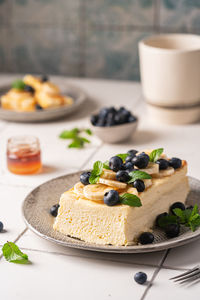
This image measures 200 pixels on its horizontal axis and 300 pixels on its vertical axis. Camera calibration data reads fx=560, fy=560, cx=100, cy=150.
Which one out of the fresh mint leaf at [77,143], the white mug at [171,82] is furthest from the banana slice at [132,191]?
the white mug at [171,82]

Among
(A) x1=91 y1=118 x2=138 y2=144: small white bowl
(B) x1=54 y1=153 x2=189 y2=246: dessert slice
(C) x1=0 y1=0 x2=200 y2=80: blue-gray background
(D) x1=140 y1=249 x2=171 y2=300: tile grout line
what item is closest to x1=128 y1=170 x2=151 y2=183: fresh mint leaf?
(B) x1=54 y1=153 x2=189 y2=246: dessert slice

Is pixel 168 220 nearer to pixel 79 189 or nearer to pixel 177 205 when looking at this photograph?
pixel 177 205

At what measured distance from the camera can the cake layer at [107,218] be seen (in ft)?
4.67

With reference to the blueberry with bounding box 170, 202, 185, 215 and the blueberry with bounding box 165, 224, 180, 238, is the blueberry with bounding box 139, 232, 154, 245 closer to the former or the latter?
the blueberry with bounding box 165, 224, 180, 238

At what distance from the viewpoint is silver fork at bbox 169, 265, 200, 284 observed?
4.36ft

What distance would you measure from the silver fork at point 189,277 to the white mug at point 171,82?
124 centimetres

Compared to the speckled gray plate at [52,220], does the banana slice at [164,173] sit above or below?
above

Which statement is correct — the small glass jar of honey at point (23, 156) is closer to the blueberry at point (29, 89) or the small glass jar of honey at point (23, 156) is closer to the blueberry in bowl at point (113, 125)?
the blueberry in bowl at point (113, 125)

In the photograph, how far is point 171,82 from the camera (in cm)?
245

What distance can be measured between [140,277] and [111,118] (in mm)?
1072

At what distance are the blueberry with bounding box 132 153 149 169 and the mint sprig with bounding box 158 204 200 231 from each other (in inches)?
5.9

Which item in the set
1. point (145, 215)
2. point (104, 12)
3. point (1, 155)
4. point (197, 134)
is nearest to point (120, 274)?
point (145, 215)

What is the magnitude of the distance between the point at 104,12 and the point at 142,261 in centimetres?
214

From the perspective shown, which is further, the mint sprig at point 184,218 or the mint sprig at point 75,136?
the mint sprig at point 75,136
